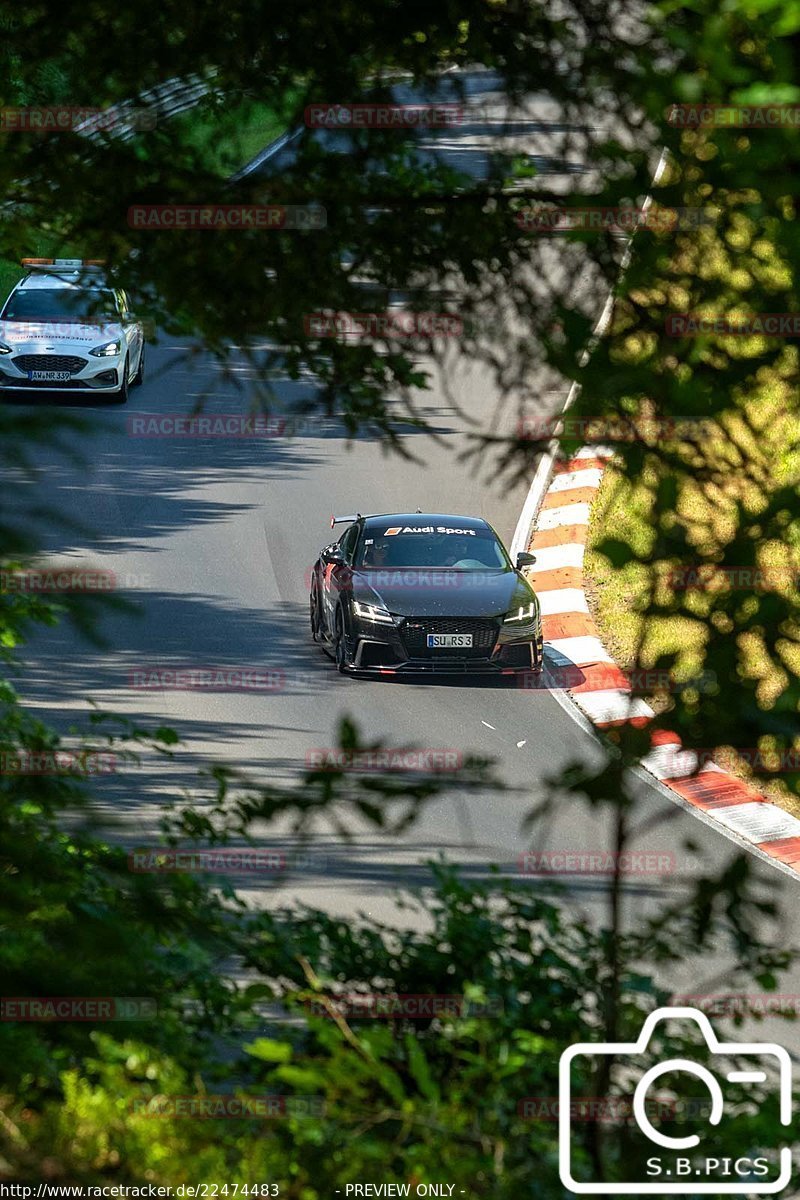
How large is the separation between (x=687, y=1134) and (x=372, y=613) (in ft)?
38.5

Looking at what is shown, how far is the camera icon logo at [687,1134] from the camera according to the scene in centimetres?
372

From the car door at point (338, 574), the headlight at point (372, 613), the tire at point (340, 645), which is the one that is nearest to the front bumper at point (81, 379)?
the car door at point (338, 574)

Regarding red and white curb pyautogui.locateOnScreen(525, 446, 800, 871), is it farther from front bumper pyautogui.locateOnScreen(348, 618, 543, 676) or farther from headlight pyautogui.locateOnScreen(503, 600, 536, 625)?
headlight pyautogui.locateOnScreen(503, 600, 536, 625)

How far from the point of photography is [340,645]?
52.3 feet

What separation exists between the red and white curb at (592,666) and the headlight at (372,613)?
2.06 m

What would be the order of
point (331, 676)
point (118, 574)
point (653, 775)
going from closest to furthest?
point (653, 775) < point (331, 676) < point (118, 574)

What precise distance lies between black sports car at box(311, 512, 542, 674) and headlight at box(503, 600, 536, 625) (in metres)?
0.01

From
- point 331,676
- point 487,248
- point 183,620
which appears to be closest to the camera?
point 487,248

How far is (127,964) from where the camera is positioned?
3986mm

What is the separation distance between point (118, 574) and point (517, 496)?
22.1ft

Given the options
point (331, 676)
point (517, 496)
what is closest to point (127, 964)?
point (331, 676)

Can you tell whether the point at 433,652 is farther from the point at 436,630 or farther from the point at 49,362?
the point at 49,362

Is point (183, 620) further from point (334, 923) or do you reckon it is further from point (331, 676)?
point (334, 923)

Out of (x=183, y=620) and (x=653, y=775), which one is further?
(x=183, y=620)
